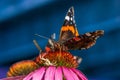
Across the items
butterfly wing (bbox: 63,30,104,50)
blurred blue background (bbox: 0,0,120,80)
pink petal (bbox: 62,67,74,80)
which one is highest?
blurred blue background (bbox: 0,0,120,80)

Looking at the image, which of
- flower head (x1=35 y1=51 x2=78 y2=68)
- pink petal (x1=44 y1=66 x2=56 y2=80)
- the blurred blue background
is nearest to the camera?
pink petal (x1=44 y1=66 x2=56 y2=80)

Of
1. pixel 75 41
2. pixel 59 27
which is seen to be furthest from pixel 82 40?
pixel 59 27

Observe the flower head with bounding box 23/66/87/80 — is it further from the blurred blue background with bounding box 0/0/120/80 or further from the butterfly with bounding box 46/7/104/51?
the blurred blue background with bounding box 0/0/120/80

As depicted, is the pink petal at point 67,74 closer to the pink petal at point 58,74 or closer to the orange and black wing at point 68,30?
the pink petal at point 58,74

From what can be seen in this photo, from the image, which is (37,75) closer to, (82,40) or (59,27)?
(82,40)

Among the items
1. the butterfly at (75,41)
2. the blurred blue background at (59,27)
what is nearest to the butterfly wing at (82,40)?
the butterfly at (75,41)

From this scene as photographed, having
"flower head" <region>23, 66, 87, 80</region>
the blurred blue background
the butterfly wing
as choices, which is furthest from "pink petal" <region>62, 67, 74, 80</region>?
the blurred blue background

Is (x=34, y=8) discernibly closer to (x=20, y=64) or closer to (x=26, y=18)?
(x=26, y=18)

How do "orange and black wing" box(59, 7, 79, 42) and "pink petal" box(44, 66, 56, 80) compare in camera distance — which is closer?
"pink petal" box(44, 66, 56, 80)
